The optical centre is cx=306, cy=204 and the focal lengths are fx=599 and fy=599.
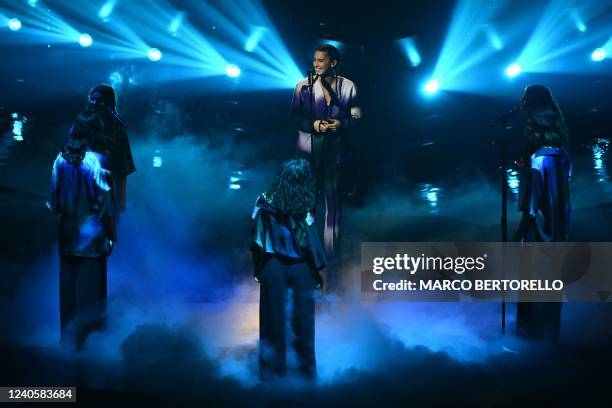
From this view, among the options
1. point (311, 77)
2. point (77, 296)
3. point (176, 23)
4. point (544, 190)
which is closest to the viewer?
point (77, 296)

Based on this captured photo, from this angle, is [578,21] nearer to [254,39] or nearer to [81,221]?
[254,39]

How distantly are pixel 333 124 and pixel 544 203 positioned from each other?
1.98 meters

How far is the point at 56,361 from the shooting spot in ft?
14.9

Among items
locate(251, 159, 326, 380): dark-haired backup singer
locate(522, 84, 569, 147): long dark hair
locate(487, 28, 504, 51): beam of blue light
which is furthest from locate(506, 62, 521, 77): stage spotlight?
locate(251, 159, 326, 380): dark-haired backup singer

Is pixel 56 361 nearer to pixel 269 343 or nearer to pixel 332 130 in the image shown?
pixel 269 343

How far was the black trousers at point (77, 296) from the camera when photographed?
472 cm

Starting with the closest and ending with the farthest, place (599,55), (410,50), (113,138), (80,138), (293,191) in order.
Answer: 1. (293,191)
2. (80,138)
3. (113,138)
4. (599,55)
5. (410,50)

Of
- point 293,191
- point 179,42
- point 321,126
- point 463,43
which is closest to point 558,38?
point 463,43

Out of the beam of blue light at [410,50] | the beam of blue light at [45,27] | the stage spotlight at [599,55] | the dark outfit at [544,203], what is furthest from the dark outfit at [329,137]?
the stage spotlight at [599,55]

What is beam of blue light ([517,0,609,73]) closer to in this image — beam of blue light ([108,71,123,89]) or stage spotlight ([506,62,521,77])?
stage spotlight ([506,62,521,77])

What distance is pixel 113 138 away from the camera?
17.1 feet

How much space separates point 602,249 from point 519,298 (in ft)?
4.45

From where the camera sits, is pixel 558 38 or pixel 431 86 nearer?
pixel 558 38

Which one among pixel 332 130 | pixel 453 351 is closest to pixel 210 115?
pixel 332 130
